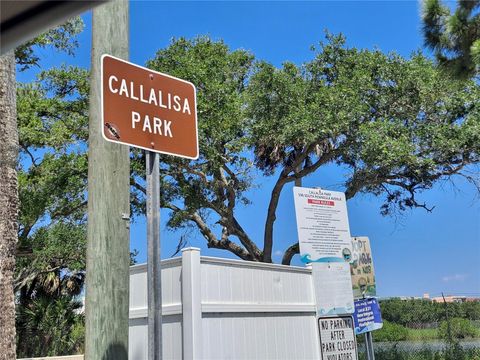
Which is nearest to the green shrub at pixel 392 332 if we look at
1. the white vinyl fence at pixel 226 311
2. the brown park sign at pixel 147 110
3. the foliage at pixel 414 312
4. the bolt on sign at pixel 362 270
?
the foliage at pixel 414 312

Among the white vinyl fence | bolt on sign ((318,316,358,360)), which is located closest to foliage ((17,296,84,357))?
the white vinyl fence

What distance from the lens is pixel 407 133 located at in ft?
48.9

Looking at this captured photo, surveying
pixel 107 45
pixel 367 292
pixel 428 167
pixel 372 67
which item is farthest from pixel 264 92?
pixel 107 45

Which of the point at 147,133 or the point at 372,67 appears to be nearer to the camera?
the point at 147,133

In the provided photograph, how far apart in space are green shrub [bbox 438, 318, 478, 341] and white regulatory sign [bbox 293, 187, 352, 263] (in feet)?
35.3

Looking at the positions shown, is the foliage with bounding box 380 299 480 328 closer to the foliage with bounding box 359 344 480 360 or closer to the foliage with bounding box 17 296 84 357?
the foliage with bounding box 359 344 480 360

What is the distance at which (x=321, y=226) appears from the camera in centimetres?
585

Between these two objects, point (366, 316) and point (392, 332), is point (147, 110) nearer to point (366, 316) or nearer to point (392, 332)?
point (366, 316)

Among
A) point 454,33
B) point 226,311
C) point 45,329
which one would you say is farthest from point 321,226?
point 45,329

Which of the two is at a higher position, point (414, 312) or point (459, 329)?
point (414, 312)

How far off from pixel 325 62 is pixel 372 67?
162 centimetres

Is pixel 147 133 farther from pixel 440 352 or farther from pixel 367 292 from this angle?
pixel 440 352

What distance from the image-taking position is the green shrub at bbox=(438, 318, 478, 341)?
50.0 feet

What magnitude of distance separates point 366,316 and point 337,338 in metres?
1.75
